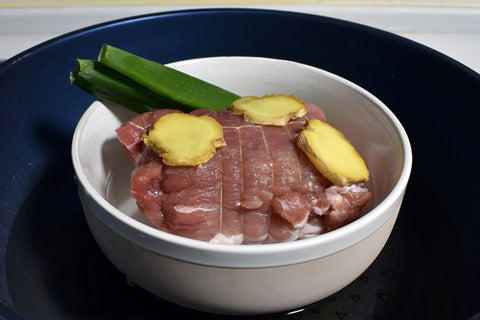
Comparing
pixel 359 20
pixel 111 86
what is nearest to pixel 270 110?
pixel 111 86

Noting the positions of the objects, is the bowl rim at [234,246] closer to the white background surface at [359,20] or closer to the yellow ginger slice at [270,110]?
the yellow ginger slice at [270,110]

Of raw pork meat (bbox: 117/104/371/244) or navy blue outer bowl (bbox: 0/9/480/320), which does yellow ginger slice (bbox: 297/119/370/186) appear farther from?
navy blue outer bowl (bbox: 0/9/480/320)

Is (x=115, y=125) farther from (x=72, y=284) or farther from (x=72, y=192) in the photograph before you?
(x=72, y=284)

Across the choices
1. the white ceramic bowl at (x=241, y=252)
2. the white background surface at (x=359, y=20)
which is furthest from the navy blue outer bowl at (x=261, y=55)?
the white background surface at (x=359, y=20)

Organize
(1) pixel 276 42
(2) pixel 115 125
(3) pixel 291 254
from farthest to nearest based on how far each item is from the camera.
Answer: (1) pixel 276 42
(2) pixel 115 125
(3) pixel 291 254

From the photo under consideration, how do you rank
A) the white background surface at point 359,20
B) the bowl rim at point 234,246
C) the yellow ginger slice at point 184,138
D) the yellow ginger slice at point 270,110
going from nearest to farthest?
1. the bowl rim at point 234,246
2. the yellow ginger slice at point 184,138
3. the yellow ginger slice at point 270,110
4. the white background surface at point 359,20

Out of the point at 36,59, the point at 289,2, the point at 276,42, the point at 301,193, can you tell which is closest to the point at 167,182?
the point at 301,193

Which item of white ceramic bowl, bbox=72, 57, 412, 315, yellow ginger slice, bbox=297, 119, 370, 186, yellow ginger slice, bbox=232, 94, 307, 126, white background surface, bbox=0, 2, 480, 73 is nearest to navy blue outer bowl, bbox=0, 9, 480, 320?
white ceramic bowl, bbox=72, 57, 412, 315
